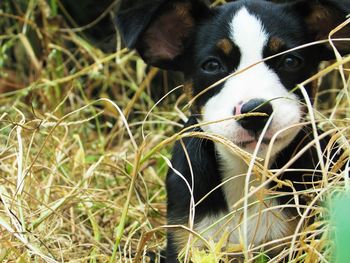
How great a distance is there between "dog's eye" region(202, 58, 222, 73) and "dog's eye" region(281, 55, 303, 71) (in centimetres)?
24

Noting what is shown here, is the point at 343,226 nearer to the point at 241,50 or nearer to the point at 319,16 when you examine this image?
the point at 241,50

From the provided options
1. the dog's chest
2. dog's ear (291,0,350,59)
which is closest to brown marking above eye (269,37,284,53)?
dog's ear (291,0,350,59)

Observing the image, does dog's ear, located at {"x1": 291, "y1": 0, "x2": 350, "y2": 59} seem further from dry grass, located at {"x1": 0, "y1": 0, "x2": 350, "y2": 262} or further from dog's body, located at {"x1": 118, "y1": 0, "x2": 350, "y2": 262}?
dry grass, located at {"x1": 0, "y1": 0, "x2": 350, "y2": 262}

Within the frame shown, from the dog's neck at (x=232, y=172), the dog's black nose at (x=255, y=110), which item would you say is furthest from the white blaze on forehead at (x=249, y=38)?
the dog's neck at (x=232, y=172)

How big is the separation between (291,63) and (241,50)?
206 millimetres

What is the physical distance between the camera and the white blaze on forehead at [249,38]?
2.62 metres

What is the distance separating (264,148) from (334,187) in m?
0.38

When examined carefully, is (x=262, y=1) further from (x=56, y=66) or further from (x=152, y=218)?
(x=56, y=66)

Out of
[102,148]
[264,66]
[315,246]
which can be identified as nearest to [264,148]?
[264,66]

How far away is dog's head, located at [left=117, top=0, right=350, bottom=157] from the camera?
8.20ft

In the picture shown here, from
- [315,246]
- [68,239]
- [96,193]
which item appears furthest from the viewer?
[96,193]

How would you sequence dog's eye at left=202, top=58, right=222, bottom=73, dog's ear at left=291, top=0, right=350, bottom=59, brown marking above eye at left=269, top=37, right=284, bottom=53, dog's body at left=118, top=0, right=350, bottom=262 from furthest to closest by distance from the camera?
dog's ear at left=291, top=0, right=350, bottom=59 → dog's eye at left=202, top=58, right=222, bottom=73 → brown marking above eye at left=269, top=37, right=284, bottom=53 → dog's body at left=118, top=0, right=350, bottom=262

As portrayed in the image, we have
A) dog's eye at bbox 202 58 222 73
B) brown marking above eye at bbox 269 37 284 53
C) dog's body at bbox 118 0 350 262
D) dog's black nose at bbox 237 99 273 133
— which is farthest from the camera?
dog's eye at bbox 202 58 222 73

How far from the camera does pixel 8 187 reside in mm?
3199
